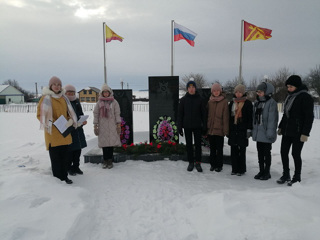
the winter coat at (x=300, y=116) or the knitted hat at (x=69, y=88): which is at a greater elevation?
the knitted hat at (x=69, y=88)

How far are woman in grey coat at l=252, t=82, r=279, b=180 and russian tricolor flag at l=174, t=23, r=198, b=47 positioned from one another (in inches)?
259

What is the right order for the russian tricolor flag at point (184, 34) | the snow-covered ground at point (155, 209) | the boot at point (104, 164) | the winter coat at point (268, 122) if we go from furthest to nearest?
the russian tricolor flag at point (184, 34), the boot at point (104, 164), the winter coat at point (268, 122), the snow-covered ground at point (155, 209)

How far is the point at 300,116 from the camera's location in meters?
3.35

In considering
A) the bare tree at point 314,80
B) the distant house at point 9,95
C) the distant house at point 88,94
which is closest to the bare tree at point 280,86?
the bare tree at point 314,80

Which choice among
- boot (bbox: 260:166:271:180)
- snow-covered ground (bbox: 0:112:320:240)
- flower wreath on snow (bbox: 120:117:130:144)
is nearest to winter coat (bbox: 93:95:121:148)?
snow-covered ground (bbox: 0:112:320:240)

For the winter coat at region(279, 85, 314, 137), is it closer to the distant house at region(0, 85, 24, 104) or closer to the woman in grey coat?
the woman in grey coat

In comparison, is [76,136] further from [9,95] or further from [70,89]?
[9,95]

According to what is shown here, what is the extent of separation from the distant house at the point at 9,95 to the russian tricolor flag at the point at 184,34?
5293cm

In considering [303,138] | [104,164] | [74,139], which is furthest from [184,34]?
[303,138]

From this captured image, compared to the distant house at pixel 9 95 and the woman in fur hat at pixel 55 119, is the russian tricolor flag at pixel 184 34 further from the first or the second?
the distant house at pixel 9 95

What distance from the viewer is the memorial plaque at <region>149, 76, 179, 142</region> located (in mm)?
5996

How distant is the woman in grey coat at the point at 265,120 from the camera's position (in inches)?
144

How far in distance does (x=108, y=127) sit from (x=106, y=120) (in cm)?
15

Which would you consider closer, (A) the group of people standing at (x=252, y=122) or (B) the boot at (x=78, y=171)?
(A) the group of people standing at (x=252, y=122)
